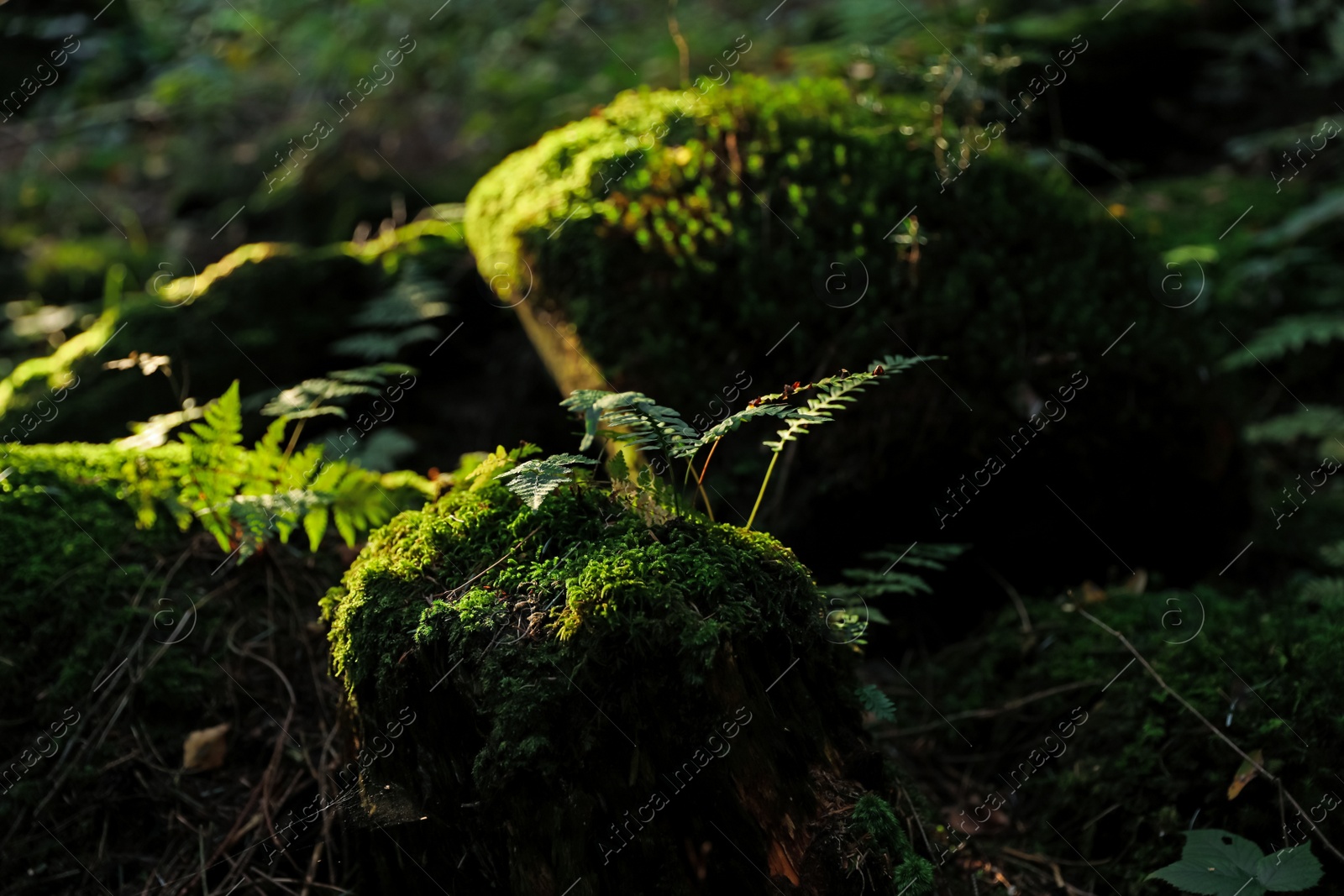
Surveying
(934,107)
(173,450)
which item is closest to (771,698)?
(173,450)

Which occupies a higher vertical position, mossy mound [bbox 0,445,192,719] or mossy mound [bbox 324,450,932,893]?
mossy mound [bbox 0,445,192,719]

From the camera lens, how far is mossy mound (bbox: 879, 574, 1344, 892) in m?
2.67

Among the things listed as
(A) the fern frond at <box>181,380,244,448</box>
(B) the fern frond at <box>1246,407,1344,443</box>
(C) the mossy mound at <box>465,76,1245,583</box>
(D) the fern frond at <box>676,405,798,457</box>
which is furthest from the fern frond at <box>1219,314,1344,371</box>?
(A) the fern frond at <box>181,380,244,448</box>

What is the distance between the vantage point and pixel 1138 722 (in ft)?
9.77

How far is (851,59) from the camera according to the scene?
20.7ft

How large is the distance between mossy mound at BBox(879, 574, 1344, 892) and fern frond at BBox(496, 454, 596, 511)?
160 cm

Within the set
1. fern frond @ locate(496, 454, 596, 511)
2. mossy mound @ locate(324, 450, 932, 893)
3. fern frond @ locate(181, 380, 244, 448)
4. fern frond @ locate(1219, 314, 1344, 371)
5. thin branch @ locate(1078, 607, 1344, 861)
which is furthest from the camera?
fern frond @ locate(1219, 314, 1344, 371)

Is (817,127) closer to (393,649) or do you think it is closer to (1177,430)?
(1177,430)

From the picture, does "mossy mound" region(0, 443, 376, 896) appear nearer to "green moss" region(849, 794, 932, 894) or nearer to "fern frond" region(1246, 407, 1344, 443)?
"green moss" region(849, 794, 932, 894)

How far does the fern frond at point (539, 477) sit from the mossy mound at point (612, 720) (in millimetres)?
175

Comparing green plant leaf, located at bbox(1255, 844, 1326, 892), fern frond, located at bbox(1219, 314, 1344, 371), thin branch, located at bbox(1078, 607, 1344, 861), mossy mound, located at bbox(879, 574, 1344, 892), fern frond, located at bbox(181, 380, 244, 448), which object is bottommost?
fern frond, located at bbox(1219, 314, 1344, 371)

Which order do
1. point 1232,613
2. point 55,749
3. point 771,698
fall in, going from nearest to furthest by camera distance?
point 771,698 → point 55,749 → point 1232,613

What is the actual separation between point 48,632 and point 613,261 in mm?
2595

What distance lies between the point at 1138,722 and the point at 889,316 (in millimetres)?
1861
